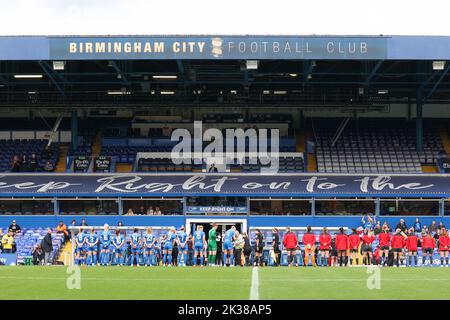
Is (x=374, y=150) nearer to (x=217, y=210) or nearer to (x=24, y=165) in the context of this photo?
(x=217, y=210)

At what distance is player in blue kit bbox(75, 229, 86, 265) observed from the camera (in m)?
29.9

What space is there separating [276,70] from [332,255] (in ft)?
43.7

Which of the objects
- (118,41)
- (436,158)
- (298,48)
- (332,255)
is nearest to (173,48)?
(118,41)

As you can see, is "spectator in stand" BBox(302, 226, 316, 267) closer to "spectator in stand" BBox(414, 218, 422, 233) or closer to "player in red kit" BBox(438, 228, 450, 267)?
"player in red kit" BBox(438, 228, 450, 267)

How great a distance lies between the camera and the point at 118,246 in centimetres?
2970

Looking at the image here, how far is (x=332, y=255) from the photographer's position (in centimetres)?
2939

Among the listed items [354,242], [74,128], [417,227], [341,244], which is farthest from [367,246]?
[74,128]

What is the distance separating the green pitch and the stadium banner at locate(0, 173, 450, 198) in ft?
48.2

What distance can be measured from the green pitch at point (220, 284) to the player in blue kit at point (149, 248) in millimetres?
5172

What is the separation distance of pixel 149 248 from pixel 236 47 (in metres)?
10.2

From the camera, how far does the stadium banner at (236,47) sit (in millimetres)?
35250

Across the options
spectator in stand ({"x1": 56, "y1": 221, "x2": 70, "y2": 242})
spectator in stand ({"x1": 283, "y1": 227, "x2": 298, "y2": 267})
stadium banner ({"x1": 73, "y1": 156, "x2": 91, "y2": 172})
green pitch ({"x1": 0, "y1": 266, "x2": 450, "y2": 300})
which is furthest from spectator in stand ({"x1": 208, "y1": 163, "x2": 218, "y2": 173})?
green pitch ({"x1": 0, "y1": 266, "x2": 450, "y2": 300})

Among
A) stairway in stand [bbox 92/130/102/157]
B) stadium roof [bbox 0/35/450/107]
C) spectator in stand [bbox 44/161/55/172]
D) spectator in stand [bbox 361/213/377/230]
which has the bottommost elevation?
spectator in stand [bbox 361/213/377/230]
